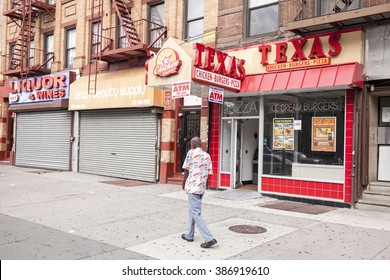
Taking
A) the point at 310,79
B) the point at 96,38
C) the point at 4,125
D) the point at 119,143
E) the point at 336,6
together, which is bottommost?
the point at 119,143

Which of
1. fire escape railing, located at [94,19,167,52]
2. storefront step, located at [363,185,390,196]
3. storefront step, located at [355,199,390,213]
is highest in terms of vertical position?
fire escape railing, located at [94,19,167,52]

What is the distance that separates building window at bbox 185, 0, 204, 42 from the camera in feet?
45.5

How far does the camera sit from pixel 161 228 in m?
7.70

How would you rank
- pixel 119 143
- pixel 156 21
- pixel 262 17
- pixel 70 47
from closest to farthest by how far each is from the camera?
pixel 262 17 → pixel 156 21 → pixel 119 143 → pixel 70 47

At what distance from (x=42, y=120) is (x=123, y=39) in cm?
668

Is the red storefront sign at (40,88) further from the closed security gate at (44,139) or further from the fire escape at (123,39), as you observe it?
the fire escape at (123,39)

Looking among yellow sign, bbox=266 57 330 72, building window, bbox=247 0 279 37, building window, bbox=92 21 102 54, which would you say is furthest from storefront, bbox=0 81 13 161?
yellow sign, bbox=266 57 330 72

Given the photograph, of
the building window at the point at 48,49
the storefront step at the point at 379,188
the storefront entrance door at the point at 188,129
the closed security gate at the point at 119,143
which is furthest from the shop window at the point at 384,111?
the building window at the point at 48,49

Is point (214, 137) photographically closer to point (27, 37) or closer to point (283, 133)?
point (283, 133)

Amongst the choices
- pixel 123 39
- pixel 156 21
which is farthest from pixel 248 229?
pixel 123 39

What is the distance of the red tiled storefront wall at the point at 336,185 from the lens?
9938 mm

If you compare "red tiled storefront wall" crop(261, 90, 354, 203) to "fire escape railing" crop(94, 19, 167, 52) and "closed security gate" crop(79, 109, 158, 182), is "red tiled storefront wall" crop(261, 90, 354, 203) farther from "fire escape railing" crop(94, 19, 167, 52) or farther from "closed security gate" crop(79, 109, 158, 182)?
"fire escape railing" crop(94, 19, 167, 52)

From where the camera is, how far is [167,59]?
10766mm

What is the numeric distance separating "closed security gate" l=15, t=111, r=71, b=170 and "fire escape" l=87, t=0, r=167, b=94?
3179 mm
